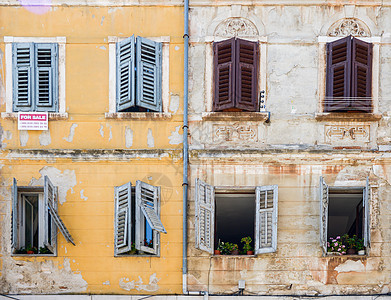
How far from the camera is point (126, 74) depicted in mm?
11664

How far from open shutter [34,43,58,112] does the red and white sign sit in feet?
0.50

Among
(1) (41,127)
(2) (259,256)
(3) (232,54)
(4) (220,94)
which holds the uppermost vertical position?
(3) (232,54)

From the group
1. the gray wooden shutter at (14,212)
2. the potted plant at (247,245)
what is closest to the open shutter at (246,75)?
the potted plant at (247,245)

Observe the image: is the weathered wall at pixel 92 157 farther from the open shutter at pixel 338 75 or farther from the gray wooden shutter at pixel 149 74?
the open shutter at pixel 338 75

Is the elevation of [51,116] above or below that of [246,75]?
below

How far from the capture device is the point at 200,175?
458 inches

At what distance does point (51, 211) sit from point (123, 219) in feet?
4.57

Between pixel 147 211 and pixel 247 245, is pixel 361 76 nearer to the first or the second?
pixel 247 245

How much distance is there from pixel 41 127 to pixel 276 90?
4.88m

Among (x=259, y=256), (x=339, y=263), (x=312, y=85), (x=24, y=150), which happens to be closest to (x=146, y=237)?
(x=259, y=256)

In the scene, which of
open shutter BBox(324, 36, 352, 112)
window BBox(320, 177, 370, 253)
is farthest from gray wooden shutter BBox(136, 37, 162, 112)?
window BBox(320, 177, 370, 253)

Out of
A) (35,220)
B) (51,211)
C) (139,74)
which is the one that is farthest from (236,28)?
(35,220)

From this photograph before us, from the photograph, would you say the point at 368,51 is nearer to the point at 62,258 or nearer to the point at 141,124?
the point at 141,124

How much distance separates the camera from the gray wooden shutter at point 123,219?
438 inches
